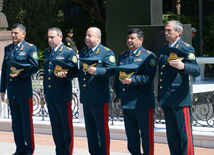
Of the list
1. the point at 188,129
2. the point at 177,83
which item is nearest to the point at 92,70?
the point at 177,83

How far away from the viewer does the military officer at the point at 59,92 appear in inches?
212

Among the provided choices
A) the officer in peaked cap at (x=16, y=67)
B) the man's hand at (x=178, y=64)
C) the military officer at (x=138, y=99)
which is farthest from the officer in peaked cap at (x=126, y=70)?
the officer in peaked cap at (x=16, y=67)

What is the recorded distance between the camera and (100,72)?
496 centimetres

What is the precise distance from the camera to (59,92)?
5375 millimetres

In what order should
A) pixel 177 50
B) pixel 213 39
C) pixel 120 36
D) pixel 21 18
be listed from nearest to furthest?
pixel 177 50, pixel 120 36, pixel 21 18, pixel 213 39

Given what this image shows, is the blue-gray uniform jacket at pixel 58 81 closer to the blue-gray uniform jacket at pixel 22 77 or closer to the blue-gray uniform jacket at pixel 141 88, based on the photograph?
the blue-gray uniform jacket at pixel 22 77

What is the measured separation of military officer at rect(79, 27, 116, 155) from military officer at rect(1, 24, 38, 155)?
34.0 inches

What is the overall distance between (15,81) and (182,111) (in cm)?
233

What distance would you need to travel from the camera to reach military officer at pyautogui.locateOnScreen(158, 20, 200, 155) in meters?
4.66

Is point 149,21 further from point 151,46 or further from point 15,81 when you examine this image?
point 15,81

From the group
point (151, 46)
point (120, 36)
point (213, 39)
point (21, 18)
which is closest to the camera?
point (151, 46)

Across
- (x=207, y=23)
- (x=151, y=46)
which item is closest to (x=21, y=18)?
(x=207, y=23)

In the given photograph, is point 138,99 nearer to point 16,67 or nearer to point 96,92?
point 96,92

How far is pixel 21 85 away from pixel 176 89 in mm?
2175
